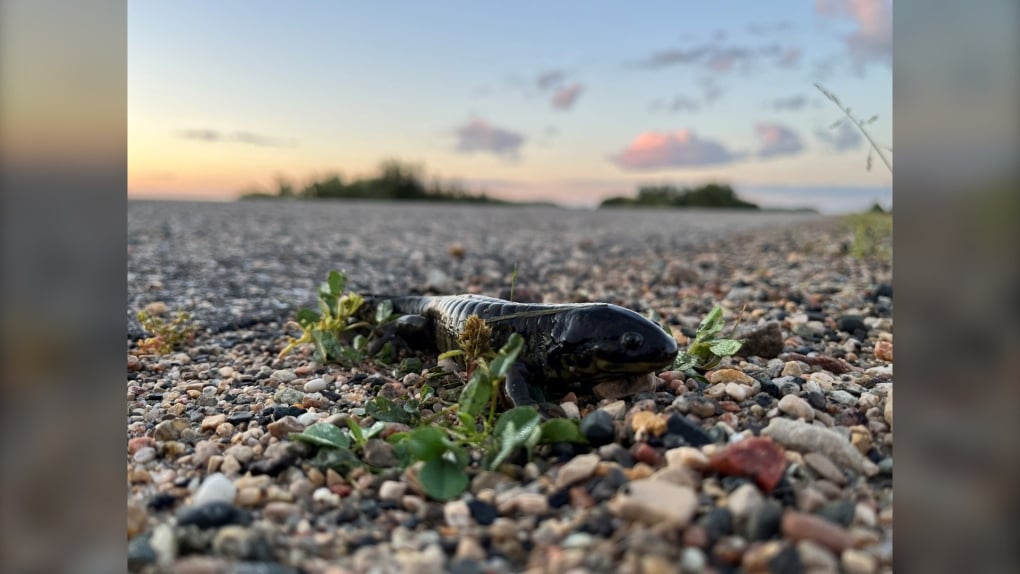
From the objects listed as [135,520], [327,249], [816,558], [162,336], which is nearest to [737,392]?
[816,558]

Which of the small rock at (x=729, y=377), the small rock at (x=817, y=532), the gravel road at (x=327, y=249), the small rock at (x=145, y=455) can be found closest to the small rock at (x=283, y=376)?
the small rock at (x=145, y=455)

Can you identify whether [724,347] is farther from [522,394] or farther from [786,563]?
[786,563]

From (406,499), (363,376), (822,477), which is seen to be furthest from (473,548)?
(363,376)

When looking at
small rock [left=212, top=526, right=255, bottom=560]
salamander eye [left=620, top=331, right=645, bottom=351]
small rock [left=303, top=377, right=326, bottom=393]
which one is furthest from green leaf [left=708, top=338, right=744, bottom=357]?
small rock [left=212, top=526, right=255, bottom=560]

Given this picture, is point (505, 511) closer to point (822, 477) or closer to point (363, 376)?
point (822, 477)

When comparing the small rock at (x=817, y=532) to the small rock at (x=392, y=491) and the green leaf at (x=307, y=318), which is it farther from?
the green leaf at (x=307, y=318)

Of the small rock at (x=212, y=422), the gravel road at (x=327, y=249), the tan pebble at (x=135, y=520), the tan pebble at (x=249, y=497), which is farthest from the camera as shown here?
the gravel road at (x=327, y=249)
